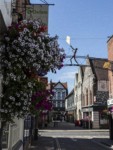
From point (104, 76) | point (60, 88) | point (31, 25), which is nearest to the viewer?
point (31, 25)

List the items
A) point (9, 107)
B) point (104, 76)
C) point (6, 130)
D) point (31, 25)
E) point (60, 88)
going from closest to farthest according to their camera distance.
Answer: point (9, 107) → point (31, 25) → point (6, 130) → point (104, 76) → point (60, 88)

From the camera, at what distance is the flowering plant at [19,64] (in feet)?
18.6

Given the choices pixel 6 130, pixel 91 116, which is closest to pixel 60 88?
pixel 91 116

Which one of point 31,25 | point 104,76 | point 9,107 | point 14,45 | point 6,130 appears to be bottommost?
point 6,130

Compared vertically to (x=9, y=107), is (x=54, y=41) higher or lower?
higher

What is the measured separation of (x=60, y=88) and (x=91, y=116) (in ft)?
201

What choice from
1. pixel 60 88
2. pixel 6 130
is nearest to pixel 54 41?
pixel 6 130

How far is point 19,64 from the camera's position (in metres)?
5.73

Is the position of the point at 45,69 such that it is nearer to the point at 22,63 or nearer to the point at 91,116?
the point at 22,63

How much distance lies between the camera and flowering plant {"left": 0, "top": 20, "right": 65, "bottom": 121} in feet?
18.6

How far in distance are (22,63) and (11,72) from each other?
24 centimetres

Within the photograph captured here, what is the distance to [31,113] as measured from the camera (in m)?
6.15

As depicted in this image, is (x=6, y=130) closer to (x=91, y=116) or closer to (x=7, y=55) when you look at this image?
(x=7, y=55)

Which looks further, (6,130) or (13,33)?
(6,130)
